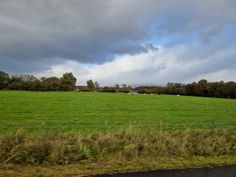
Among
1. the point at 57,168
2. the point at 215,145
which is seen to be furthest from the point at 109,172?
the point at 215,145

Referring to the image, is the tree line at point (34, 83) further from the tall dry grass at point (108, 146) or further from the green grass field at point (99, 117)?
the tall dry grass at point (108, 146)

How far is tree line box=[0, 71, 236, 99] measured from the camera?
4932 inches

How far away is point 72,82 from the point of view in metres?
149

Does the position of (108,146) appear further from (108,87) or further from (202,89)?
(108,87)

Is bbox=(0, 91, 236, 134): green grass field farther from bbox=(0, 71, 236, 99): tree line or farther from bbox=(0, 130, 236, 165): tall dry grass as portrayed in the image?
bbox=(0, 71, 236, 99): tree line

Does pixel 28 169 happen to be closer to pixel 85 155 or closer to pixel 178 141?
pixel 85 155

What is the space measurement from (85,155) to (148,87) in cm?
14535

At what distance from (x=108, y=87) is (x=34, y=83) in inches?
1252

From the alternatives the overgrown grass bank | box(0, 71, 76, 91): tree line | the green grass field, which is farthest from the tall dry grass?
box(0, 71, 76, 91): tree line

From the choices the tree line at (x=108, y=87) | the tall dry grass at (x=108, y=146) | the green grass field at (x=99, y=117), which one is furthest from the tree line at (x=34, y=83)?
the tall dry grass at (x=108, y=146)

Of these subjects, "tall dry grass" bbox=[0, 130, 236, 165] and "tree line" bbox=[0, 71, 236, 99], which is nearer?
"tall dry grass" bbox=[0, 130, 236, 165]

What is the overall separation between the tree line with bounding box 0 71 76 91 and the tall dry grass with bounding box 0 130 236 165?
127 m

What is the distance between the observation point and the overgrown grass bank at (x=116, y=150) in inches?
430

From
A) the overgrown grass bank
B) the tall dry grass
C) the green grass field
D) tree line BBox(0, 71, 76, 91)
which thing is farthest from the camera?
tree line BBox(0, 71, 76, 91)
